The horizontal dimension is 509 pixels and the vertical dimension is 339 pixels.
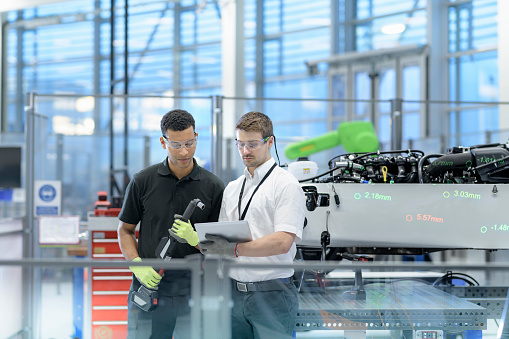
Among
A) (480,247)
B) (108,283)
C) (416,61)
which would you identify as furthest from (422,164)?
(416,61)

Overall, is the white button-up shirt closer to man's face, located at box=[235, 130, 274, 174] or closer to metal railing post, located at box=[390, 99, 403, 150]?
man's face, located at box=[235, 130, 274, 174]

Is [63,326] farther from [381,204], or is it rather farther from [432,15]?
[432,15]

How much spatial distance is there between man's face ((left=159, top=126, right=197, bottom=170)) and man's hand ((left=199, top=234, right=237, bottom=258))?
13.8 inches

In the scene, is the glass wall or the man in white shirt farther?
the glass wall

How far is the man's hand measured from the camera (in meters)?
2.06

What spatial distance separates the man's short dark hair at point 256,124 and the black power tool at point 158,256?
346 mm

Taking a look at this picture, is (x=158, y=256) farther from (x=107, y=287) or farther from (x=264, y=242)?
(x=107, y=287)

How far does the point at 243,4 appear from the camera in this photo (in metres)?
9.78

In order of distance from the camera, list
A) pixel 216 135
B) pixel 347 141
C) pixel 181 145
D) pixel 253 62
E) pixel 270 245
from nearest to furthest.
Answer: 1. pixel 270 245
2. pixel 181 145
3. pixel 216 135
4. pixel 347 141
5. pixel 253 62

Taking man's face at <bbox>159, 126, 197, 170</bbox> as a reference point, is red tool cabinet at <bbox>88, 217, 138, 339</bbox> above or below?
below

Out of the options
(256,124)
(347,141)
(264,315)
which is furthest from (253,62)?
(264,315)

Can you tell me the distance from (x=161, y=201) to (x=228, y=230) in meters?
0.39

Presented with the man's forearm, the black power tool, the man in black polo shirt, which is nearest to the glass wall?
the man in black polo shirt

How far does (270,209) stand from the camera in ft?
6.89
